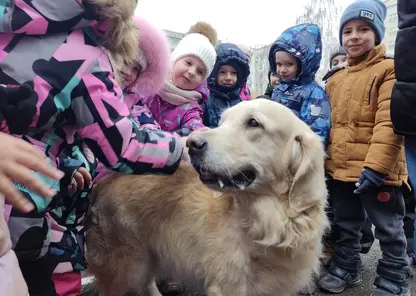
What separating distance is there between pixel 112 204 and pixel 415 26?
1.98 meters

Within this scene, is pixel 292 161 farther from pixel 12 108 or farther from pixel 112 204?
pixel 12 108

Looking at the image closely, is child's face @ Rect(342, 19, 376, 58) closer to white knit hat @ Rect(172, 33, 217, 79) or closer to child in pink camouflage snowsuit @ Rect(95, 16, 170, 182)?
white knit hat @ Rect(172, 33, 217, 79)

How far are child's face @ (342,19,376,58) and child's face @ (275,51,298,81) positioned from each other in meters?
0.44

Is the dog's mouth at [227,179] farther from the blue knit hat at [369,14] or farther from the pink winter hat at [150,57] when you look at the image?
the blue knit hat at [369,14]

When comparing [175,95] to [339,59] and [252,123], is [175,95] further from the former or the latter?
[339,59]

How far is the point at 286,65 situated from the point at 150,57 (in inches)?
53.1

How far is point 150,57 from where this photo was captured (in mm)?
2275

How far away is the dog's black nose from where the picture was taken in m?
1.80

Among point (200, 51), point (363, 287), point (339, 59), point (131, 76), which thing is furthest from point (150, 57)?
point (339, 59)

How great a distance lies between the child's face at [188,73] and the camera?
3314 millimetres

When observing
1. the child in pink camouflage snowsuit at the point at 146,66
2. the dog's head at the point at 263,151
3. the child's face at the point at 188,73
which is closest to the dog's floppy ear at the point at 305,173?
the dog's head at the point at 263,151

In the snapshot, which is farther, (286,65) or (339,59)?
(339,59)

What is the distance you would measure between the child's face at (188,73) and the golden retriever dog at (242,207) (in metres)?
1.22

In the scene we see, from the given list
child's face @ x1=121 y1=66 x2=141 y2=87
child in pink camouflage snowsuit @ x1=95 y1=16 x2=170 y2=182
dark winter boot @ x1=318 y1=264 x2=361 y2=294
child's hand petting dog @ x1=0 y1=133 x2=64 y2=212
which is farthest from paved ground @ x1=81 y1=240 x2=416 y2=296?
child's hand petting dog @ x1=0 y1=133 x2=64 y2=212
